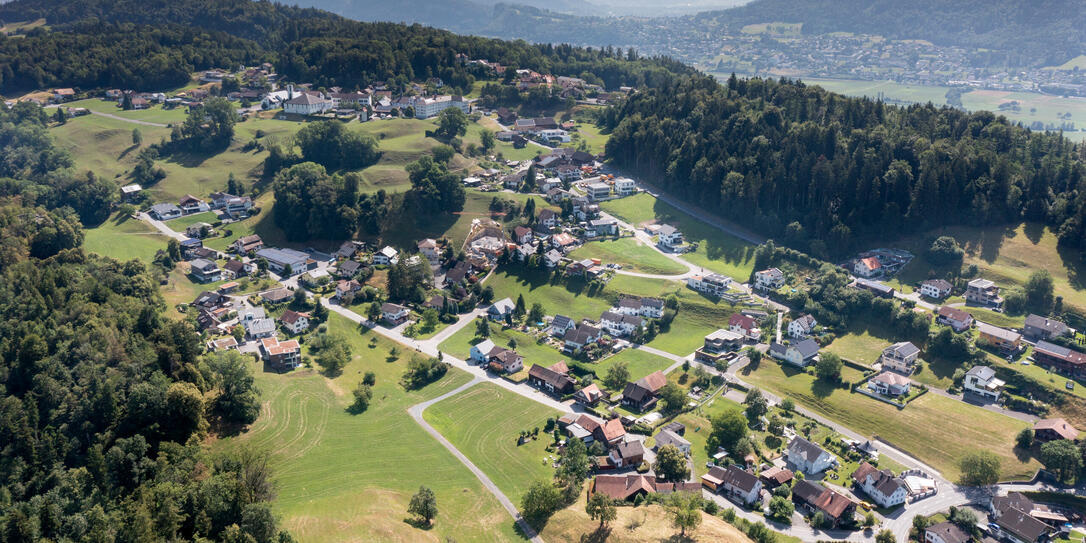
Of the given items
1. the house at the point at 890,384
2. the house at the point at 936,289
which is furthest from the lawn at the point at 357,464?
the house at the point at 936,289

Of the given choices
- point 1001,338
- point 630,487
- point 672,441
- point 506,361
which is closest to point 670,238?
point 506,361

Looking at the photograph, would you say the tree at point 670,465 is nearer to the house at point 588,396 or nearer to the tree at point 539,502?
the tree at point 539,502

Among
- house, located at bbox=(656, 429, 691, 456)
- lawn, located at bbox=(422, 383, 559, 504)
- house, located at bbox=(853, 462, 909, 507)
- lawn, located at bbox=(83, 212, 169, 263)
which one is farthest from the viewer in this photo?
lawn, located at bbox=(83, 212, 169, 263)

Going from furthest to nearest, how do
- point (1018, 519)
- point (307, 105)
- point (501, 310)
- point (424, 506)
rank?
1. point (307, 105)
2. point (501, 310)
3. point (1018, 519)
4. point (424, 506)

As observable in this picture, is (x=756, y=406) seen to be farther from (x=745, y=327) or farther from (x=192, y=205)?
(x=192, y=205)

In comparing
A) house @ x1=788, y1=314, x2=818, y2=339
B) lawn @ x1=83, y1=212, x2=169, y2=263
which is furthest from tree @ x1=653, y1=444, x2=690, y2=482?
lawn @ x1=83, y1=212, x2=169, y2=263

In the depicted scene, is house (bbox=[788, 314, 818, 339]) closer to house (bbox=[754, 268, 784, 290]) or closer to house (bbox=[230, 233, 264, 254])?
house (bbox=[754, 268, 784, 290])
